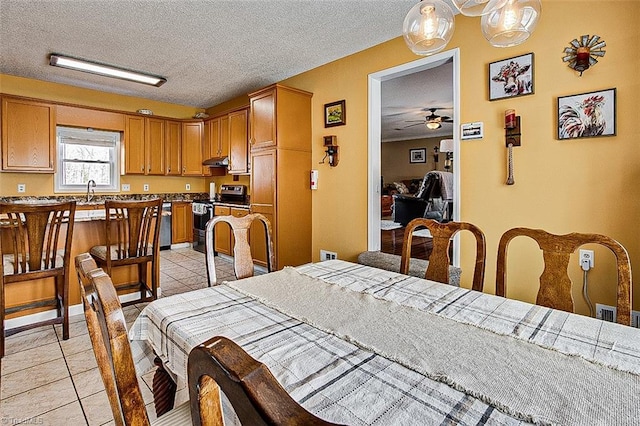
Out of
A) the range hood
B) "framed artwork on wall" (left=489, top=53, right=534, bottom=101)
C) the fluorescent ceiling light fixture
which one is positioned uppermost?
the fluorescent ceiling light fixture

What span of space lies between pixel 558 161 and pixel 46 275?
3707 millimetres

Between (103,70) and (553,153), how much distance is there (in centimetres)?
482

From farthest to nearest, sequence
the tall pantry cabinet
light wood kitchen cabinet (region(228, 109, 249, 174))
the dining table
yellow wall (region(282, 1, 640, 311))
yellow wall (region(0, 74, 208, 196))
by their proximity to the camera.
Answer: light wood kitchen cabinet (region(228, 109, 249, 174)) → yellow wall (region(0, 74, 208, 196)) → the tall pantry cabinet → yellow wall (region(282, 1, 640, 311)) → the dining table

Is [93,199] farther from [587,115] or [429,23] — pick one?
[587,115]

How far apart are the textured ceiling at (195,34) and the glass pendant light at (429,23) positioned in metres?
1.44

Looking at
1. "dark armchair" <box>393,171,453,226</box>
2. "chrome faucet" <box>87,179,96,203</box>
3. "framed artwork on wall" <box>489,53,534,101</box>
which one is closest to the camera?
"framed artwork on wall" <box>489,53,534,101</box>

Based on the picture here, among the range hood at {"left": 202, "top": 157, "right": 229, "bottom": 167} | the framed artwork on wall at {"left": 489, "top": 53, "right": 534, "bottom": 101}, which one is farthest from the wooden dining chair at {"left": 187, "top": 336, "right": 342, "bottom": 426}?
the range hood at {"left": 202, "top": 157, "right": 229, "bottom": 167}

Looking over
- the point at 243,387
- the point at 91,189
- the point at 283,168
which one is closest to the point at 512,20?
the point at 243,387

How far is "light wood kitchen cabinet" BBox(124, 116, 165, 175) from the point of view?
17.3 feet

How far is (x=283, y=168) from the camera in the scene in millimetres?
3918

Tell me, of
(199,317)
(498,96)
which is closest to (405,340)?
(199,317)

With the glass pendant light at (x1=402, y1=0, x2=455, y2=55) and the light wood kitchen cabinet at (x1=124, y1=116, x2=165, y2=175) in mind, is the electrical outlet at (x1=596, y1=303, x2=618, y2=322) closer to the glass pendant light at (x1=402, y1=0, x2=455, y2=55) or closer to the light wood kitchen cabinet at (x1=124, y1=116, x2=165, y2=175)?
the glass pendant light at (x1=402, y1=0, x2=455, y2=55)

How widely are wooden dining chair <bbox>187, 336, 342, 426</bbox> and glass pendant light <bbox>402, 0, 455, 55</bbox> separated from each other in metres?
1.55

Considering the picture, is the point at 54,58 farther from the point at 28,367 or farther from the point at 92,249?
the point at 28,367
